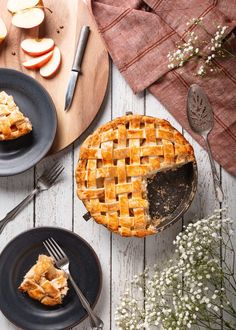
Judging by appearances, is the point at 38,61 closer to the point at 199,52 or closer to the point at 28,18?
the point at 28,18

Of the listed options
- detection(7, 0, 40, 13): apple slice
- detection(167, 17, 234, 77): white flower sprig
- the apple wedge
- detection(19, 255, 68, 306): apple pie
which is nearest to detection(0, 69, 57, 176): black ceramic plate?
the apple wedge

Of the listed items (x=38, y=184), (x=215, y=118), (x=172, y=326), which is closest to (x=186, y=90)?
(x=215, y=118)

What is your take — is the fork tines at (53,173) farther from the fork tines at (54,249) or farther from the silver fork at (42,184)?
the fork tines at (54,249)

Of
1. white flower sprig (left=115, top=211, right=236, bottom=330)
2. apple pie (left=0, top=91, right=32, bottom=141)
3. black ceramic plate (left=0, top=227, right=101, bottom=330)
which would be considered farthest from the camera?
black ceramic plate (left=0, top=227, right=101, bottom=330)

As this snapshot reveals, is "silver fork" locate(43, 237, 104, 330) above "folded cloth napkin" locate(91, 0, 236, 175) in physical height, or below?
below

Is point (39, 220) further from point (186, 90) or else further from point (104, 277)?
point (186, 90)

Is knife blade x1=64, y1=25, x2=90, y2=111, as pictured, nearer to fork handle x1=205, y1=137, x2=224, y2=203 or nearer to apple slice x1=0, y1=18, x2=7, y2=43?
apple slice x1=0, y1=18, x2=7, y2=43

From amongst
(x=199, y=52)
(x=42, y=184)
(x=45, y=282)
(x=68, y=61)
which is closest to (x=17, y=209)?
(x=42, y=184)
